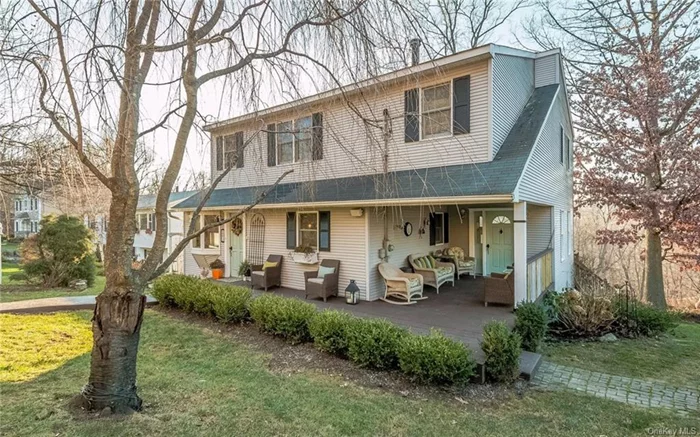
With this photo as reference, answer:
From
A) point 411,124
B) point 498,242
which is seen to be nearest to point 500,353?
point 411,124

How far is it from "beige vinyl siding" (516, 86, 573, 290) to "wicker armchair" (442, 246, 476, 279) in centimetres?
247

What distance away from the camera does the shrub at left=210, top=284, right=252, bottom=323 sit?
25.1 ft

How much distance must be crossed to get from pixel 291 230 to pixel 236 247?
9.12ft

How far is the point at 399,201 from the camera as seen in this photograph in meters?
7.41

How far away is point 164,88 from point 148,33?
0.53 m

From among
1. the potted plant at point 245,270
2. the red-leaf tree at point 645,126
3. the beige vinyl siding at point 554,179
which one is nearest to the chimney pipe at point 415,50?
the beige vinyl siding at point 554,179

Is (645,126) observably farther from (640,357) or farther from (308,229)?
(308,229)

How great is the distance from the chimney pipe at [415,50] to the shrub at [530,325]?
4507 millimetres

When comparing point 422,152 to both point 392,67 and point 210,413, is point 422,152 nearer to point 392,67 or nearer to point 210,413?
point 392,67

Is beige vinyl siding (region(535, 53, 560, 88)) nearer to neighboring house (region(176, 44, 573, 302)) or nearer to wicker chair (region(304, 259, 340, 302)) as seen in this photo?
neighboring house (region(176, 44, 573, 302))

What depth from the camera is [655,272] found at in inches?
533

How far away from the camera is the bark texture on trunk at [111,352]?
3717mm

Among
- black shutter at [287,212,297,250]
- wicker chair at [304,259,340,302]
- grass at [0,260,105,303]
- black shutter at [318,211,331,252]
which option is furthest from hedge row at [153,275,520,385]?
grass at [0,260,105,303]

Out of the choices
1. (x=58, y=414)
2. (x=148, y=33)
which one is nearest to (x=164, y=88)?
(x=148, y=33)
